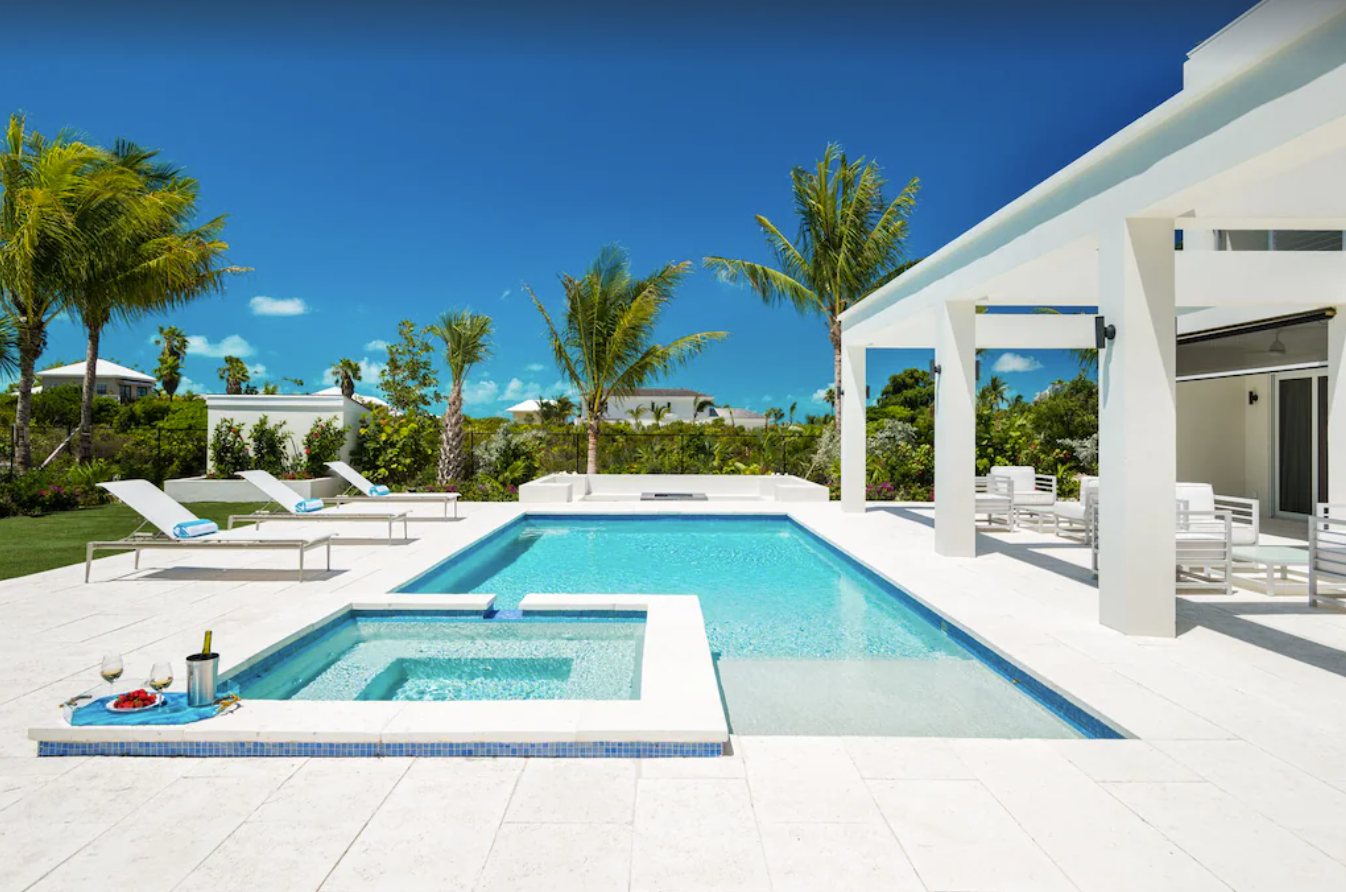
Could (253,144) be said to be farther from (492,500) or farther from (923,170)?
(923,170)

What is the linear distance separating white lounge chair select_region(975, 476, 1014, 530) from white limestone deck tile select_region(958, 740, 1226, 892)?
23.6 ft

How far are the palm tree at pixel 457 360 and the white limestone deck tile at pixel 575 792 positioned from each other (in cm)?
1398

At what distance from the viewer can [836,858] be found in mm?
2393

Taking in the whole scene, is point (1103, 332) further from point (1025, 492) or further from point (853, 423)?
point (853, 423)

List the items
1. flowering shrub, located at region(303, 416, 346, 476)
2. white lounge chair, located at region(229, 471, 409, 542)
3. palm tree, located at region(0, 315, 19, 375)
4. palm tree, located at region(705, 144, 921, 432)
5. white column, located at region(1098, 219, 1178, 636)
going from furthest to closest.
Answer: palm tree, located at region(705, 144, 921, 432), flowering shrub, located at region(303, 416, 346, 476), palm tree, located at region(0, 315, 19, 375), white lounge chair, located at region(229, 471, 409, 542), white column, located at region(1098, 219, 1178, 636)

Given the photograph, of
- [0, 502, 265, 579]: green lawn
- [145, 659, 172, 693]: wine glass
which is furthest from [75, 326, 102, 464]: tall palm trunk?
[145, 659, 172, 693]: wine glass

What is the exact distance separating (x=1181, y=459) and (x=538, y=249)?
44206 millimetres

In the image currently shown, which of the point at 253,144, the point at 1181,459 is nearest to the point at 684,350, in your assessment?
the point at 1181,459

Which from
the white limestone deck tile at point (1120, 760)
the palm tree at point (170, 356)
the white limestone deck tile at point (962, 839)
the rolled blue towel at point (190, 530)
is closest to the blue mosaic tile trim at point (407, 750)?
the white limestone deck tile at point (962, 839)

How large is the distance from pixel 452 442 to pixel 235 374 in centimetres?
3121

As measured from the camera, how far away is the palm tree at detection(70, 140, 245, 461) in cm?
1355

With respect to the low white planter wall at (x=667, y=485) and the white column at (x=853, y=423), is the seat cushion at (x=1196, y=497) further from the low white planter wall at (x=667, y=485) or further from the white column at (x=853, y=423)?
the low white planter wall at (x=667, y=485)

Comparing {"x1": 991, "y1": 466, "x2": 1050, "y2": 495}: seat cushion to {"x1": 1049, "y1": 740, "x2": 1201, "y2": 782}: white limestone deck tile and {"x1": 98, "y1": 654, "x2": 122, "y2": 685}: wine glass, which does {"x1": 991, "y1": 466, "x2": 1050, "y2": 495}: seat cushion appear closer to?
{"x1": 1049, "y1": 740, "x2": 1201, "y2": 782}: white limestone deck tile

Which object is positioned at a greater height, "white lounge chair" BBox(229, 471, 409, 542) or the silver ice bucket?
"white lounge chair" BBox(229, 471, 409, 542)
